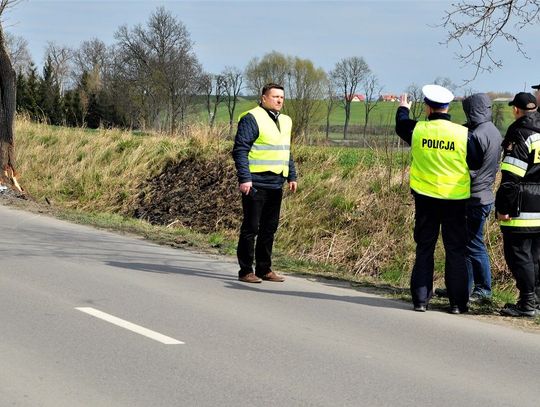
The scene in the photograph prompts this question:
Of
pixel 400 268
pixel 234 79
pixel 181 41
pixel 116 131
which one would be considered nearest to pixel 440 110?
pixel 400 268

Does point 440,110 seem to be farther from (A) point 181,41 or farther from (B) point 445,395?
(A) point 181,41

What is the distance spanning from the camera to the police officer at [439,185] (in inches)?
292

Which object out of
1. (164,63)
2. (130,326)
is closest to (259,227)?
(130,326)

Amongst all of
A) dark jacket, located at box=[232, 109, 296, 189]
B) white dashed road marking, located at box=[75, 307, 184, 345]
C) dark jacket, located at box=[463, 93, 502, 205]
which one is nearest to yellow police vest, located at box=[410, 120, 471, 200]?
dark jacket, located at box=[463, 93, 502, 205]

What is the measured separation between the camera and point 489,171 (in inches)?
324

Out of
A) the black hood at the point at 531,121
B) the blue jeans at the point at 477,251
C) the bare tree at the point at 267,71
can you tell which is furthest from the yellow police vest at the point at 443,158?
the bare tree at the point at 267,71

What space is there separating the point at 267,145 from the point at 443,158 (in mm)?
2206

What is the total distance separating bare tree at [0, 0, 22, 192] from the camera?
65.2ft

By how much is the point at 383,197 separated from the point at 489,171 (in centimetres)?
465

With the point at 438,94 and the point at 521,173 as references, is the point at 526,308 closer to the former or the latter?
the point at 521,173

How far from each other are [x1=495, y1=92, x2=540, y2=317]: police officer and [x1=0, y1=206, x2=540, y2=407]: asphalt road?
0.67m

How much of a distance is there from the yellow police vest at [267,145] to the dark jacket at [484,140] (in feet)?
6.94

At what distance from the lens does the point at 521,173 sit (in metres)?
7.20

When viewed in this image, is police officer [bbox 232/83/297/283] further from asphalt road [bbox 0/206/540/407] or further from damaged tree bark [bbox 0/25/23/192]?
damaged tree bark [bbox 0/25/23/192]
